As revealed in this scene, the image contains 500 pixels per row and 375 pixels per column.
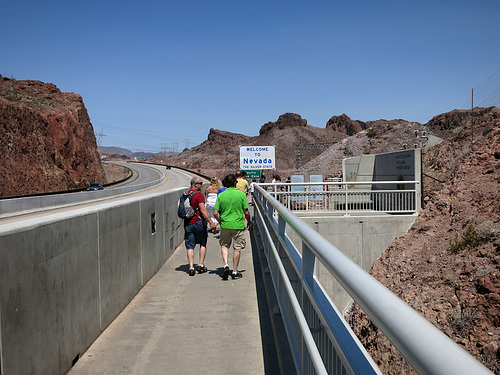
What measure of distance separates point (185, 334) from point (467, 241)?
1060 cm

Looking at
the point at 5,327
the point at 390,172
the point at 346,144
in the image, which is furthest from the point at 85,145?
the point at 5,327

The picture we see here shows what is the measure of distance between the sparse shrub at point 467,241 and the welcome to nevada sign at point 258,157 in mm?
17366

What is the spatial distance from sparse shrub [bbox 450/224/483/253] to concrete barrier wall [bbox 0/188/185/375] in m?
9.93

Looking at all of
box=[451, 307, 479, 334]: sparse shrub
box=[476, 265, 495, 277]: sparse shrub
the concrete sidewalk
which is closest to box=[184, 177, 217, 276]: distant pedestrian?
the concrete sidewalk

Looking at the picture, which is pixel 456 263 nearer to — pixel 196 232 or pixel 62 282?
pixel 196 232

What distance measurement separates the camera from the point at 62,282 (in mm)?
4047

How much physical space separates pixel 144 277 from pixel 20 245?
14.0 feet

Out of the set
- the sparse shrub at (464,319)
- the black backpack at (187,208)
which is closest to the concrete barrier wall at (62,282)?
the black backpack at (187,208)

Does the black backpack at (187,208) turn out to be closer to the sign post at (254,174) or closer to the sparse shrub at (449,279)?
the sparse shrub at (449,279)

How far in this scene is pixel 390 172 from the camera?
22625 millimetres

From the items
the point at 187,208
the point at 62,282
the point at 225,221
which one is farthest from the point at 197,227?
the point at 62,282

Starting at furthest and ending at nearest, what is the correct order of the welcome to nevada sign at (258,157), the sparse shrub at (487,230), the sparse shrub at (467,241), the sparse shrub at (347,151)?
1. the sparse shrub at (347,151)
2. the welcome to nevada sign at (258,157)
3. the sparse shrub at (467,241)
4. the sparse shrub at (487,230)

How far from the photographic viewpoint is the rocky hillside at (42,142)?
143 ft

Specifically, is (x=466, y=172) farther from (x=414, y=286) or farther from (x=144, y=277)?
(x=144, y=277)
